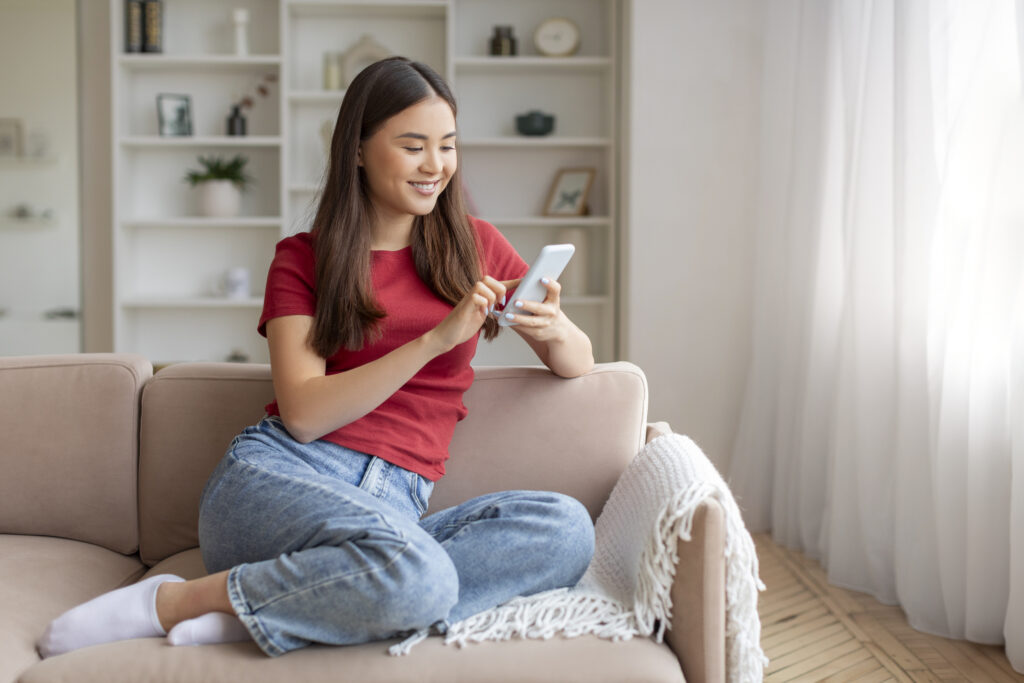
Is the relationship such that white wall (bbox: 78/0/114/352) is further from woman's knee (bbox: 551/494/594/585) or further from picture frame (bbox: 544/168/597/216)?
woman's knee (bbox: 551/494/594/585)

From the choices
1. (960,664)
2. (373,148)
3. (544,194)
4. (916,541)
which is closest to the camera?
(373,148)

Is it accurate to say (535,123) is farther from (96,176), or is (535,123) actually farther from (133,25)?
(96,176)

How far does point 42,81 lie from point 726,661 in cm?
373

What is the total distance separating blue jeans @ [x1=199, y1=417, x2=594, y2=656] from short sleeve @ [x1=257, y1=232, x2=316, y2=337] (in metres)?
0.18

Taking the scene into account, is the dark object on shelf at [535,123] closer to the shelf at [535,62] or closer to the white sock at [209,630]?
the shelf at [535,62]

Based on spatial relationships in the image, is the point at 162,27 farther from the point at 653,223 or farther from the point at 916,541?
the point at 916,541

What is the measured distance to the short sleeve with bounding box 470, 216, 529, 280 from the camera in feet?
5.66

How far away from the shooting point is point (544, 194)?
3934mm

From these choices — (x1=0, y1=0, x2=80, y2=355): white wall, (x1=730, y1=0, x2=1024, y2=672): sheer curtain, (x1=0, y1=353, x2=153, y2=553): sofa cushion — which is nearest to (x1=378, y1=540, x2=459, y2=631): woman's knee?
(x1=0, y1=353, x2=153, y2=553): sofa cushion

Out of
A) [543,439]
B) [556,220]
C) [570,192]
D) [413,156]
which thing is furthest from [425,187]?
[570,192]

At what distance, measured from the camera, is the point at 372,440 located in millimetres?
1479

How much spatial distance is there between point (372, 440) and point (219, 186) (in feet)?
8.37

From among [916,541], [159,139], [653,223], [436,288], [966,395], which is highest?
[159,139]

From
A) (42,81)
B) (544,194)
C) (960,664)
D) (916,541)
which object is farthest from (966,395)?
(42,81)
